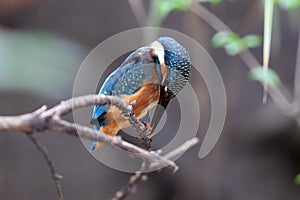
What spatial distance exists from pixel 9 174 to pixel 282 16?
1.36 metres

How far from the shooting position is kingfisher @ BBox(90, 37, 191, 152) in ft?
1.48

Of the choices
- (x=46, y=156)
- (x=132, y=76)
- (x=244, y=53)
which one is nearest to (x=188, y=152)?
(x=244, y=53)

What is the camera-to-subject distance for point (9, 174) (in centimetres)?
239

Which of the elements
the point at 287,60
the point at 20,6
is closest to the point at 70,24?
the point at 20,6

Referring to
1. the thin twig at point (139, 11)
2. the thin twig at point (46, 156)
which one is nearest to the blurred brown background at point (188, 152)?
the thin twig at point (139, 11)

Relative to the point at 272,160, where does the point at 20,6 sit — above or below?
above

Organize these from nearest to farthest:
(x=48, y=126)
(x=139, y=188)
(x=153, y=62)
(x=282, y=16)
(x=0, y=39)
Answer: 1. (x=48, y=126)
2. (x=153, y=62)
3. (x=0, y=39)
4. (x=282, y=16)
5. (x=139, y=188)

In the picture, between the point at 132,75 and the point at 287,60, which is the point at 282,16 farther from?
the point at 132,75

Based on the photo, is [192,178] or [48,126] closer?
[48,126]

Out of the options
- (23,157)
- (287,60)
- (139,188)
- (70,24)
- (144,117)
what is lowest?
(139,188)

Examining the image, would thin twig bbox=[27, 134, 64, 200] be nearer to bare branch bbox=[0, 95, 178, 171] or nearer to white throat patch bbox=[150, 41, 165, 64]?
bare branch bbox=[0, 95, 178, 171]

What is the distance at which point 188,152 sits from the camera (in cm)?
237

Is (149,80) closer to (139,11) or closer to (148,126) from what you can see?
(148,126)

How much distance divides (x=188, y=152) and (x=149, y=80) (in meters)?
1.89
